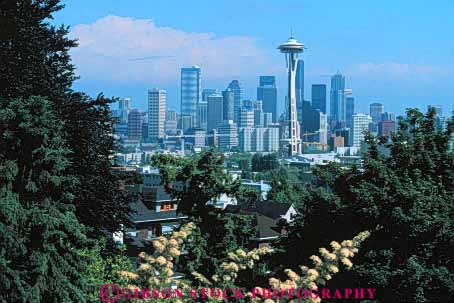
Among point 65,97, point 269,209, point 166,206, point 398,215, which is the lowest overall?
point 269,209

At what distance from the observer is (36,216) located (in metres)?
11.1

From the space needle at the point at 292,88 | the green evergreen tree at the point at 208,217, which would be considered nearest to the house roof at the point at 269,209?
the green evergreen tree at the point at 208,217

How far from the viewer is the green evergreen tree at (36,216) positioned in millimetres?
10977

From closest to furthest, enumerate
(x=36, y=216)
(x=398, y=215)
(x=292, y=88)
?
1. (x=36, y=216)
2. (x=398, y=215)
3. (x=292, y=88)

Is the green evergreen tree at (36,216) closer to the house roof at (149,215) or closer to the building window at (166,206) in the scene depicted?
the house roof at (149,215)

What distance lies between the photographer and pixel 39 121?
11.6 metres

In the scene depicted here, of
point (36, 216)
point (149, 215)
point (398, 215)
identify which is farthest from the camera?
point (149, 215)

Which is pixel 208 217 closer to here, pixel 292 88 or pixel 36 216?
pixel 36 216

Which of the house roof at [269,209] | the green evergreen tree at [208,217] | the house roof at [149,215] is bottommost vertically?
the house roof at [269,209]

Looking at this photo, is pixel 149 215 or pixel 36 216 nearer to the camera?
pixel 36 216

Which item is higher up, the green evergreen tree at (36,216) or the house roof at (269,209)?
the green evergreen tree at (36,216)

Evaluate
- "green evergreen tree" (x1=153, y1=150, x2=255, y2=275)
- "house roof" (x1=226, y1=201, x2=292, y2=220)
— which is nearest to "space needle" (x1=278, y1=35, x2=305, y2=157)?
"house roof" (x1=226, y1=201, x2=292, y2=220)

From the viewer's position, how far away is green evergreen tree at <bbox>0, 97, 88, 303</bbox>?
11.0 m

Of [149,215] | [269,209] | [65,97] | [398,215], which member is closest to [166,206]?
[149,215]
